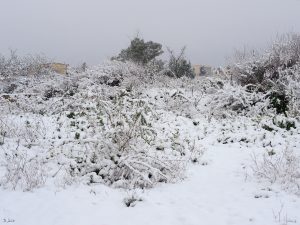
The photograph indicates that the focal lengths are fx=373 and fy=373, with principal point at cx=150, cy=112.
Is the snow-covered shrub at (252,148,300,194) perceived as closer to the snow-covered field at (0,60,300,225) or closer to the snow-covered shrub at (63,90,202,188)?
the snow-covered field at (0,60,300,225)

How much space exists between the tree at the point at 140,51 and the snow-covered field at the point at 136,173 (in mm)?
19621

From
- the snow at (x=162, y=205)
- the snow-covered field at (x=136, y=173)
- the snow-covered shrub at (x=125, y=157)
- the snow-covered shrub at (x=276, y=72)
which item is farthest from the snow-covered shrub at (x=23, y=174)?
the snow-covered shrub at (x=276, y=72)

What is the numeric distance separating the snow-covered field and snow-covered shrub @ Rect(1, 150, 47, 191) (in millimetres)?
19

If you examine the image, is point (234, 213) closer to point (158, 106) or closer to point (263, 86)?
point (158, 106)

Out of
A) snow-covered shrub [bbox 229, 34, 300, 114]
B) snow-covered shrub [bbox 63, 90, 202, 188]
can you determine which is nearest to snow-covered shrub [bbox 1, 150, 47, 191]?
snow-covered shrub [bbox 63, 90, 202, 188]

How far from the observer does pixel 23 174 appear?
20.1 ft

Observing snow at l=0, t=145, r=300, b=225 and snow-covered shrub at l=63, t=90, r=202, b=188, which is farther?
snow-covered shrub at l=63, t=90, r=202, b=188

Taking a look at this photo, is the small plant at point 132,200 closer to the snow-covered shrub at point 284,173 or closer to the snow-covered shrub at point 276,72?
the snow-covered shrub at point 284,173

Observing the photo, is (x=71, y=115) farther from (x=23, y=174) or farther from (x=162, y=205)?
(x=162, y=205)

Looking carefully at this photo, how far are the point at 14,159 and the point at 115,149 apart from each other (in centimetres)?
190

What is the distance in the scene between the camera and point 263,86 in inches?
617

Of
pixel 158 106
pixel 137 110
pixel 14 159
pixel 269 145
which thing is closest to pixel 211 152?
pixel 269 145

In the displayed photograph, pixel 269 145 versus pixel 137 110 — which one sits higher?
pixel 137 110

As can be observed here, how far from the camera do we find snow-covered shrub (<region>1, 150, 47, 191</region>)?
589 centimetres
